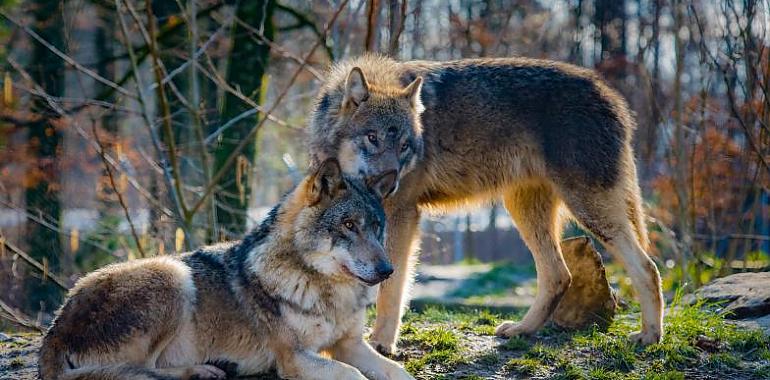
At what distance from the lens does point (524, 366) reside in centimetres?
522

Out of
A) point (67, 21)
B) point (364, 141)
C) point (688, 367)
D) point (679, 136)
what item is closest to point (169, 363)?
point (364, 141)

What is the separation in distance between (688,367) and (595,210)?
1235mm

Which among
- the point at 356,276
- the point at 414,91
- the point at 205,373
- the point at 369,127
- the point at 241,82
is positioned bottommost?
the point at 205,373

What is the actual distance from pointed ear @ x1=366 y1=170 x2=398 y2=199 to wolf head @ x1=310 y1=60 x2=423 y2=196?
0.50 metres

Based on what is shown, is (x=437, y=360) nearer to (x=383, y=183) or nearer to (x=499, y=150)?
(x=383, y=183)

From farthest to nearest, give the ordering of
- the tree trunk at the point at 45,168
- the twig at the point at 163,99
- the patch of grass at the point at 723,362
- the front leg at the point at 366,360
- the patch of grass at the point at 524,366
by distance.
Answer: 1. the tree trunk at the point at 45,168
2. the twig at the point at 163,99
3. the patch of grass at the point at 723,362
4. the patch of grass at the point at 524,366
5. the front leg at the point at 366,360

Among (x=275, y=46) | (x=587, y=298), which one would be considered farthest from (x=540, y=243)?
(x=275, y=46)

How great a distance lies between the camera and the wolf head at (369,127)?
575 centimetres

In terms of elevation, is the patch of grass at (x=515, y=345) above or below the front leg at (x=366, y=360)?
below

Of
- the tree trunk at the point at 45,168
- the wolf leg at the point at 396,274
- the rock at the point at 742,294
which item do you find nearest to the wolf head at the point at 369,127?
the wolf leg at the point at 396,274

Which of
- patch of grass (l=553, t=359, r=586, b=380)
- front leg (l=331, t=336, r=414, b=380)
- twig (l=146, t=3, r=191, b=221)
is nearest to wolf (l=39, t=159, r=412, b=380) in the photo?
front leg (l=331, t=336, r=414, b=380)

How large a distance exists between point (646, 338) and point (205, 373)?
300cm

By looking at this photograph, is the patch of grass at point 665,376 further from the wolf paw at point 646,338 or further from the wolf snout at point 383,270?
the wolf snout at point 383,270

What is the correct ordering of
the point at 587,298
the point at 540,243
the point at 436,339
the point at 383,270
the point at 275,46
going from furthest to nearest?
the point at 275,46 < the point at 540,243 < the point at 587,298 < the point at 436,339 < the point at 383,270
